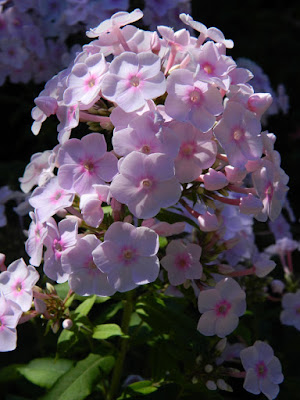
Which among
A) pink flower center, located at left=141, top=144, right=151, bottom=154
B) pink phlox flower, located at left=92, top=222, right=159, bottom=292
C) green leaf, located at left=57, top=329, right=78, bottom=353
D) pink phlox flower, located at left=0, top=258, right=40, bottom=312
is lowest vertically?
green leaf, located at left=57, top=329, right=78, bottom=353

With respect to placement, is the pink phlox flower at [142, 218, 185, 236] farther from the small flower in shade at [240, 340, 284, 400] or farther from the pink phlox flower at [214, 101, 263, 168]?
the small flower in shade at [240, 340, 284, 400]

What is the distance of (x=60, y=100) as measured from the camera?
171 centimetres

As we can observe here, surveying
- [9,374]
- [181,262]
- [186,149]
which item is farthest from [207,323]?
[9,374]

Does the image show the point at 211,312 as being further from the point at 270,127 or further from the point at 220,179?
the point at 270,127

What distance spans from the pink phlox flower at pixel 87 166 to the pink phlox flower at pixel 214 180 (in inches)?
9.3

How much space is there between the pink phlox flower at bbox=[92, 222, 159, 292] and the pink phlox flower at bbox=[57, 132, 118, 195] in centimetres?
13

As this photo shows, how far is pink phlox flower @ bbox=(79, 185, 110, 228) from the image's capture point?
1.50 metres

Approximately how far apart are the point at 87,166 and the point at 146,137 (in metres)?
0.19

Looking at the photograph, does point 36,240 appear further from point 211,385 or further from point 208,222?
point 211,385

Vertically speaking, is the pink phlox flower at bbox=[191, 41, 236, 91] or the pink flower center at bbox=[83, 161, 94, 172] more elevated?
the pink phlox flower at bbox=[191, 41, 236, 91]

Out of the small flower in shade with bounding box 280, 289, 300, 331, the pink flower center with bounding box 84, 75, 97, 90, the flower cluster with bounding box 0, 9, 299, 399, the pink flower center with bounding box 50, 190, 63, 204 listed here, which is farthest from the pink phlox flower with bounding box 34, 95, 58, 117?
the small flower in shade with bounding box 280, 289, 300, 331

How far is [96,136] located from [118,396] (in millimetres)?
954

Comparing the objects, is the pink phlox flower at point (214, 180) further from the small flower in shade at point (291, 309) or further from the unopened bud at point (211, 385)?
the small flower in shade at point (291, 309)

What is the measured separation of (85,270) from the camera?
156 cm
